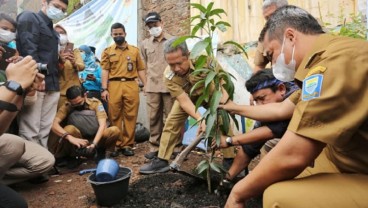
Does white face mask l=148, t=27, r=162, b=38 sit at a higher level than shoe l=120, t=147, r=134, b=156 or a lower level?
higher

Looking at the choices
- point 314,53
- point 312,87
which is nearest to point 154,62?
point 314,53

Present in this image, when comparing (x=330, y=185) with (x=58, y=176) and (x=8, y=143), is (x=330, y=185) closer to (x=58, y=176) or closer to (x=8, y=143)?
(x=8, y=143)

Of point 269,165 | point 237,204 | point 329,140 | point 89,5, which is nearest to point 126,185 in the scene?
point 237,204

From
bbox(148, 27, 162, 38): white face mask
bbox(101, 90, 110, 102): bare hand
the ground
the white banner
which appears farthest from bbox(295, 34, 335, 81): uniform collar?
the white banner

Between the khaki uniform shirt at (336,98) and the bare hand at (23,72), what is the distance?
4.54ft

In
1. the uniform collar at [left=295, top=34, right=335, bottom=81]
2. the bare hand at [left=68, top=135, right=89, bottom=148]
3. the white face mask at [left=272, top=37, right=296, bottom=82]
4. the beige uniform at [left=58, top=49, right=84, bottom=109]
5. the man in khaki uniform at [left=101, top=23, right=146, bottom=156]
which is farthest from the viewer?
the man in khaki uniform at [left=101, top=23, right=146, bottom=156]

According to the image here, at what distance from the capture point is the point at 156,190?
2.67m

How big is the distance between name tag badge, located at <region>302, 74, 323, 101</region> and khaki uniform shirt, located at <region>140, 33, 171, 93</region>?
298cm

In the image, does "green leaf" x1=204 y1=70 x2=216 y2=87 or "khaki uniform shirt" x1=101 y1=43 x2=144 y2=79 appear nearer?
"green leaf" x1=204 y1=70 x2=216 y2=87

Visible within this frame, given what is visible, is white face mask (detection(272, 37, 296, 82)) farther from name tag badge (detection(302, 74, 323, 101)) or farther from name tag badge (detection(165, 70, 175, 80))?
name tag badge (detection(165, 70, 175, 80))

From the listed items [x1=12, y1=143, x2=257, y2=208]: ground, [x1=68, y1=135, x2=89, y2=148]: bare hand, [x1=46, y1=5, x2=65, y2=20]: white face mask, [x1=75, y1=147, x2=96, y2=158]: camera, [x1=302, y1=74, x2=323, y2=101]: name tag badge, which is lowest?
[x1=12, y1=143, x2=257, y2=208]: ground

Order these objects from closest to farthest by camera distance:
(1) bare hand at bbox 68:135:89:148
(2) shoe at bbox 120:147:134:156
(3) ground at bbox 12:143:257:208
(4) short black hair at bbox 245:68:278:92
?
(4) short black hair at bbox 245:68:278:92 → (3) ground at bbox 12:143:257:208 → (1) bare hand at bbox 68:135:89:148 → (2) shoe at bbox 120:147:134:156

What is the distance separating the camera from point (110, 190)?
2369 millimetres

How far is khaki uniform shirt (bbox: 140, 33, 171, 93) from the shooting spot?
415cm
